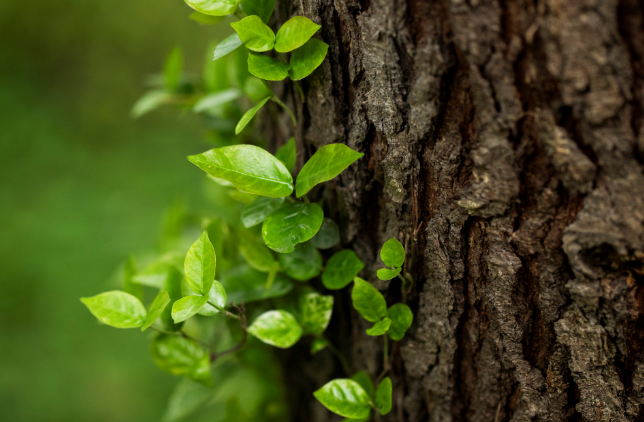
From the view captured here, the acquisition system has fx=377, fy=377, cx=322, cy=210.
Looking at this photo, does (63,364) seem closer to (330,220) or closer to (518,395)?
(330,220)

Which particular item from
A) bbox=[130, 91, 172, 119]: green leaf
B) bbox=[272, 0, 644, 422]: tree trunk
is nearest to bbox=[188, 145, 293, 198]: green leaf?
bbox=[272, 0, 644, 422]: tree trunk

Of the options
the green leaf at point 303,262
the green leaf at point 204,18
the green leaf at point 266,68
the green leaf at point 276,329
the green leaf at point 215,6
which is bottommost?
the green leaf at point 276,329

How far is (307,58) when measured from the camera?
0.47 meters

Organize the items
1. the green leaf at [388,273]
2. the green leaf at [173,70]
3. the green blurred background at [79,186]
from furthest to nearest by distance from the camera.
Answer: the green blurred background at [79,186] → the green leaf at [173,70] → the green leaf at [388,273]

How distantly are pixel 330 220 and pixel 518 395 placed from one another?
1.15ft

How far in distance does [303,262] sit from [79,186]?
194cm

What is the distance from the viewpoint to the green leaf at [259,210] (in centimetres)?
51

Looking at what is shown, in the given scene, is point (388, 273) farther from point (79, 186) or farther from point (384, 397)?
point (79, 186)

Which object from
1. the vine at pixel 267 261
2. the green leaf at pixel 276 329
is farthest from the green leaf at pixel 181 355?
the green leaf at pixel 276 329

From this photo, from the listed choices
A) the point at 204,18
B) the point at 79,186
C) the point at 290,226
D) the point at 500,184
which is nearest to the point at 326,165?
the point at 290,226

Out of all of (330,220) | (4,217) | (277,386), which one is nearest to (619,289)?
(330,220)

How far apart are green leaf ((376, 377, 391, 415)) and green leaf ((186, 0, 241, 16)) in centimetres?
52

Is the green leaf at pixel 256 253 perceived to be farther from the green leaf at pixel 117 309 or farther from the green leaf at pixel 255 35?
the green leaf at pixel 255 35

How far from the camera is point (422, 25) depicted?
415mm
